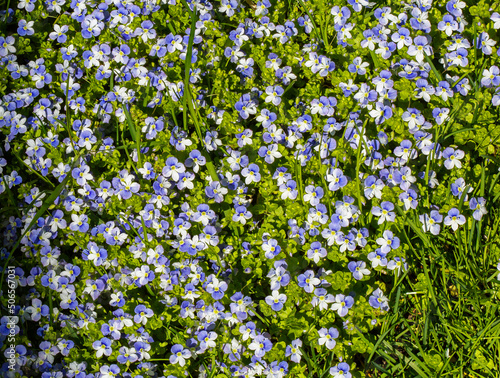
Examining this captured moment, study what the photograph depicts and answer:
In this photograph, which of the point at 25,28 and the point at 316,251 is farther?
the point at 25,28

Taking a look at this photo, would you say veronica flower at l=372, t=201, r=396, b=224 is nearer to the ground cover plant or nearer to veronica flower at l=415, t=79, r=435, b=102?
the ground cover plant

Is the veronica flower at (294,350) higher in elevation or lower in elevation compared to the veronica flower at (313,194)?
lower

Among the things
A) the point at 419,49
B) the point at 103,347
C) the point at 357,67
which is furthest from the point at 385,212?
the point at 103,347

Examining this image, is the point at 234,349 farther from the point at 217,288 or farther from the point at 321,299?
the point at 321,299

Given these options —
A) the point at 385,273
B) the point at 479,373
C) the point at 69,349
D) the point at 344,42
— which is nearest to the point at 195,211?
the point at 69,349

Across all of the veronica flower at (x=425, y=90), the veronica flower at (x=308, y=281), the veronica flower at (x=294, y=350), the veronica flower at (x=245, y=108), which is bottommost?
the veronica flower at (x=294, y=350)

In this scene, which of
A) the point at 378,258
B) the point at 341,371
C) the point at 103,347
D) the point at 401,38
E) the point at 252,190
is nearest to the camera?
the point at 341,371

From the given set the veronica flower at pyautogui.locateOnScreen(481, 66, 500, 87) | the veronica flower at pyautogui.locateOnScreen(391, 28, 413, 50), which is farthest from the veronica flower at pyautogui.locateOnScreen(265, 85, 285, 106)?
the veronica flower at pyautogui.locateOnScreen(481, 66, 500, 87)

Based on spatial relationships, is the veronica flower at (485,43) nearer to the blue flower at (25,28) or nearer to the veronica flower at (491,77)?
the veronica flower at (491,77)

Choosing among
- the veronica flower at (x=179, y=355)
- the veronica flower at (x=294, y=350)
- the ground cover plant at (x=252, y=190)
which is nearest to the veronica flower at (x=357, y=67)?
the ground cover plant at (x=252, y=190)
